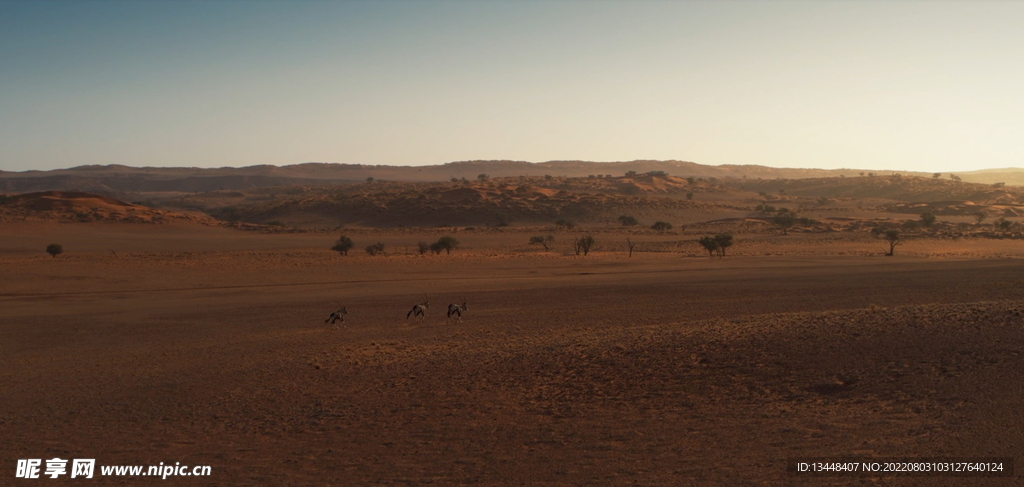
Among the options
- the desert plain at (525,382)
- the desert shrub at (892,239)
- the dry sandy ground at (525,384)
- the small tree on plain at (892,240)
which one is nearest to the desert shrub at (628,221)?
the desert shrub at (892,239)

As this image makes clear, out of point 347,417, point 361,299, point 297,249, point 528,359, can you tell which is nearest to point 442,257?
point 297,249

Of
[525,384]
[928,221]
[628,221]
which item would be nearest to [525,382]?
[525,384]

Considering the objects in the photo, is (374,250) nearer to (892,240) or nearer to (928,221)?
(892,240)

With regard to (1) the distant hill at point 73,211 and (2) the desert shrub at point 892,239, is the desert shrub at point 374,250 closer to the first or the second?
(2) the desert shrub at point 892,239

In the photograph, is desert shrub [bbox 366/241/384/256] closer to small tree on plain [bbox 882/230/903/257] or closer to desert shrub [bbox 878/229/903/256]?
small tree on plain [bbox 882/230/903/257]

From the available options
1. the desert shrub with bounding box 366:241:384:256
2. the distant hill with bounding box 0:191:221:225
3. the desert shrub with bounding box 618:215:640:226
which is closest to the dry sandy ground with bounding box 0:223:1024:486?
the desert shrub with bounding box 366:241:384:256

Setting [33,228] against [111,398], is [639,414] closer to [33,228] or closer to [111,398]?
[111,398]
